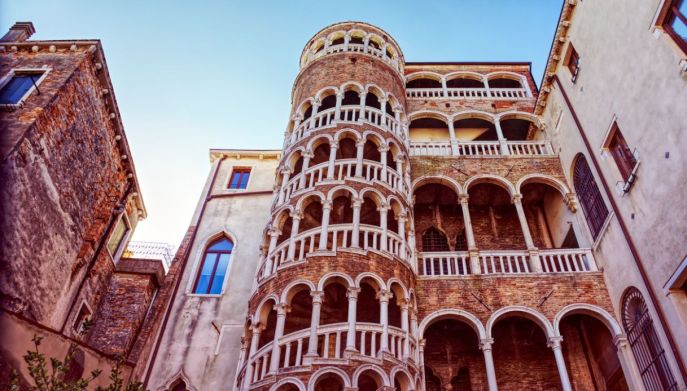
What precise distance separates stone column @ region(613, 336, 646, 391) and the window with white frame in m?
18.4

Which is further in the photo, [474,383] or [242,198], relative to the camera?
[242,198]

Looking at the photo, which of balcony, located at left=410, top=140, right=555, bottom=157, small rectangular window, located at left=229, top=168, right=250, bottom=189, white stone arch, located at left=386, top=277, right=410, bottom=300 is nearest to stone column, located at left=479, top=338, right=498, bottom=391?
white stone arch, located at left=386, top=277, right=410, bottom=300

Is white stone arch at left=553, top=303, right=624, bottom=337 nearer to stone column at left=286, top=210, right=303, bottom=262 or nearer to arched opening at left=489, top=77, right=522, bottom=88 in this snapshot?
stone column at left=286, top=210, right=303, bottom=262

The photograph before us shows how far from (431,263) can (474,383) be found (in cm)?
390

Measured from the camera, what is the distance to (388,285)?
44.0ft

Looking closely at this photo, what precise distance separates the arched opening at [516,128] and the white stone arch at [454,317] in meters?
11.3

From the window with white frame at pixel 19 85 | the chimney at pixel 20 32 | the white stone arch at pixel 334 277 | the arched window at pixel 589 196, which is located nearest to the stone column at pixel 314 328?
the white stone arch at pixel 334 277

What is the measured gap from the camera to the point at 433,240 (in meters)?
18.7

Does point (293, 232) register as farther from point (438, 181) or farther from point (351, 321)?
point (438, 181)

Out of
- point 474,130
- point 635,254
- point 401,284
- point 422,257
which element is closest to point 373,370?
point 401,284

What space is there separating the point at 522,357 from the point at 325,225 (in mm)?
7546

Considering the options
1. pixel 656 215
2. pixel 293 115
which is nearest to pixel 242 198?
pixel 293 115

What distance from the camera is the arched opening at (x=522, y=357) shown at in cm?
1428

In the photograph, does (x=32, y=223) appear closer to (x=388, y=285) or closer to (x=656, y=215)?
(x=388, y=285)
